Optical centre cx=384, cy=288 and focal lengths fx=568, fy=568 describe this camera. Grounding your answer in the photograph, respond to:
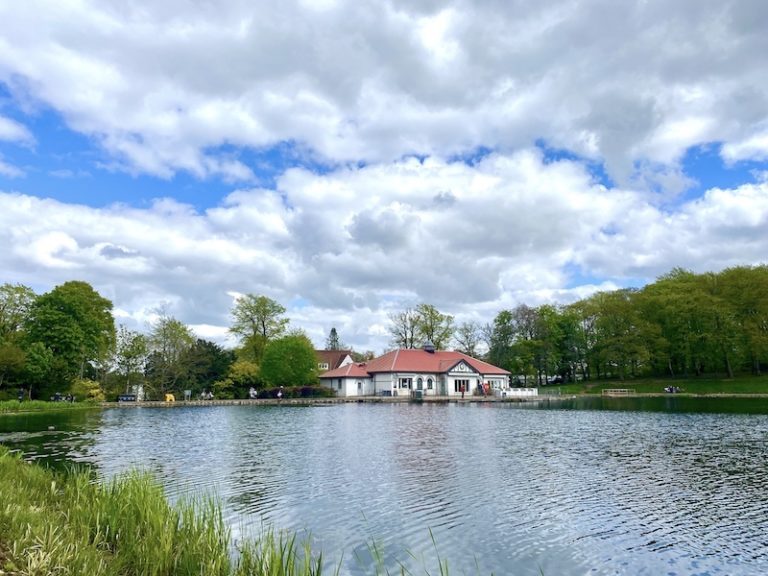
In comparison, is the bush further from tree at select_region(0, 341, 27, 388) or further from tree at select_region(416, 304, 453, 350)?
tree at select_region(416, 304, 453, 350)

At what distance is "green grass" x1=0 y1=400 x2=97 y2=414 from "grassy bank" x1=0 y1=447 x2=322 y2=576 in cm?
3454

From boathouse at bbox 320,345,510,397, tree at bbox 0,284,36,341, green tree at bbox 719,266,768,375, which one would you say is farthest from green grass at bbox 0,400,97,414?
green tree at bbox 719,266,768,375

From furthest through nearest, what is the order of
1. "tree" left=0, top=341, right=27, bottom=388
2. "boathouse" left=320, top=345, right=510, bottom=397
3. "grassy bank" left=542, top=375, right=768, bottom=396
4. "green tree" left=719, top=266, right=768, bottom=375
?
1. "boathouse" left=320, top=345, right=510, bottom=397
2. "green tree" left=719, top=266, right=768, bottom=375
3. "grassy bank" left=542, top=375, right=768, bottom=396
4. "tree" left=0, top=341, right=27, bottom=388

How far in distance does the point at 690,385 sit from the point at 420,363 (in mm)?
29085

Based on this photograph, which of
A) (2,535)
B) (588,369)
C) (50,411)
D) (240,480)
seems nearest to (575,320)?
(588,369)

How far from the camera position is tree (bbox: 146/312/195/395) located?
200ft

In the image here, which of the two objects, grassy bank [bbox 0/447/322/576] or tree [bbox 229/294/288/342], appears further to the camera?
tree [bbox 229/294/288/342]

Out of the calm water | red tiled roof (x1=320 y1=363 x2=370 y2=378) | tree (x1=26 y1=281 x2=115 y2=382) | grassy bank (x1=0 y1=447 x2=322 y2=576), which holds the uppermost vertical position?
tree (x1=26 y1=281 x2=115 y2=382)

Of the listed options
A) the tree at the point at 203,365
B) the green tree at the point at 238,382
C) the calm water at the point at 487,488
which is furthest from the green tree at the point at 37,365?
the calm water at the point at 487,488

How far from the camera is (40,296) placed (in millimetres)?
48594

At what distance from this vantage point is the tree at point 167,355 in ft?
200

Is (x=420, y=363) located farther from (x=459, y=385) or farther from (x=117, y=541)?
(x=117, y=541)

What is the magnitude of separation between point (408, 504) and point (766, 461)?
1159 cm

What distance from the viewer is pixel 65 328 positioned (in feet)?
155
